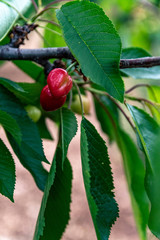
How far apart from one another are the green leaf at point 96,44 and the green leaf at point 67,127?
13 centimetres

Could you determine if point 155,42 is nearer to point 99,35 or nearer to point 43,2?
point 43,2

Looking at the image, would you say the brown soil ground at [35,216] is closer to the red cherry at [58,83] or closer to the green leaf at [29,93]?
the green leaf at [29,93]

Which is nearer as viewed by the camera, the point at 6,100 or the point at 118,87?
the point at 118,87

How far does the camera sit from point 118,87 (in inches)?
21.1

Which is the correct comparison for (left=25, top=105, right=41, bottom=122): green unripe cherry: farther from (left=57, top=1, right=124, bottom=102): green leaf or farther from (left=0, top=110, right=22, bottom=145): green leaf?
(left=57, top=1, right=124, bottom=102): green leaf

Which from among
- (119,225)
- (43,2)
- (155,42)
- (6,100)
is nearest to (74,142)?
(119,225)

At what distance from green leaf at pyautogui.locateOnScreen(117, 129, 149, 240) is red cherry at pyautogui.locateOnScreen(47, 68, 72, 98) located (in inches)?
13.4

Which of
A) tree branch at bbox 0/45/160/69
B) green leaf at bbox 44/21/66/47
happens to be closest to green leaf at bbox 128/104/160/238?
tree branch at bbox 0/45/160/69

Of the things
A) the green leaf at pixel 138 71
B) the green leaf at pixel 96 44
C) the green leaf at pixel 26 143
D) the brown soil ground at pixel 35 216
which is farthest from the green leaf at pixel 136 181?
the brown soil ground at pixel 35 216

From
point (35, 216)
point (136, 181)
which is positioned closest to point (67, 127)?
point (136, 181)

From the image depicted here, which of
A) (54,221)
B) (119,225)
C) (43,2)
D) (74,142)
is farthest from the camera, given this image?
(74,142)

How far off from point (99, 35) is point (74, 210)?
2.78 metres

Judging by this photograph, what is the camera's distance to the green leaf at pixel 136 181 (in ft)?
2.78

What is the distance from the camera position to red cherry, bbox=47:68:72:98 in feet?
1.91
